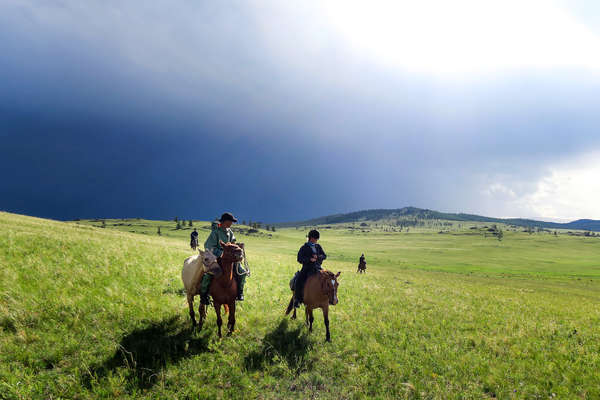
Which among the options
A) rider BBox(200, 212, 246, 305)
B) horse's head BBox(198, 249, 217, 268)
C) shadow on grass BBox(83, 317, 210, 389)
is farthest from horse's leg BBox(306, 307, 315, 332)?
horse's head BBox(198, 249, 217, 268)

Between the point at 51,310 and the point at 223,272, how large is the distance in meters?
5.53

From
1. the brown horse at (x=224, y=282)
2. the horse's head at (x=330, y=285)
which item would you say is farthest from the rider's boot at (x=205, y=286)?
the horse's head at (x=330, y=285)

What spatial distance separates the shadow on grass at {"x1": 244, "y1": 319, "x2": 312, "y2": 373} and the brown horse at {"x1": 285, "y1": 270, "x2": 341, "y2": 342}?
2.65ft

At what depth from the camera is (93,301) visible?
8.74 meters

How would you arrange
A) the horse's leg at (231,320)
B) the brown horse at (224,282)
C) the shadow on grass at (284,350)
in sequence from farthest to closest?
the horse's leg at (231,320), the brown horse at (224,282), the shadow on grass at (284,350)

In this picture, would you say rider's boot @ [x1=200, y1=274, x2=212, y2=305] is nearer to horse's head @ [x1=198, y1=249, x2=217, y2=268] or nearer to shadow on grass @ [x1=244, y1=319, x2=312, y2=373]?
horse's head @ [x1=198, y1=249, x2=217, y2=268]

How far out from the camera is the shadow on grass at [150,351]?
6125 mm

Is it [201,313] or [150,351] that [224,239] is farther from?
[150,351]

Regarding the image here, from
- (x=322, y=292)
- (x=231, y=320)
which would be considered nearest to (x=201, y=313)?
(x=231, y=320)

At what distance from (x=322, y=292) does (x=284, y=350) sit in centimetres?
222

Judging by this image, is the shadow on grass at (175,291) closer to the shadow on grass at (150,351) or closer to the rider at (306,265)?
the shadow on grass at (150,351)

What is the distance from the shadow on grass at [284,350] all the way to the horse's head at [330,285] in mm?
1701

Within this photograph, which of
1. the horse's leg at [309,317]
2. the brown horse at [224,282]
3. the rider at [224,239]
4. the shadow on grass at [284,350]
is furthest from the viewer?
the horse's leg at [309,317]

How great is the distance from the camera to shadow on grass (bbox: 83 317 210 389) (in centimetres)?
612
